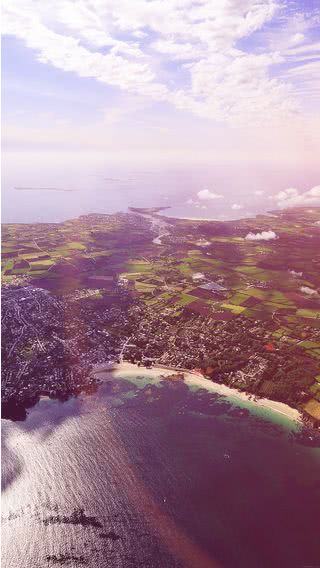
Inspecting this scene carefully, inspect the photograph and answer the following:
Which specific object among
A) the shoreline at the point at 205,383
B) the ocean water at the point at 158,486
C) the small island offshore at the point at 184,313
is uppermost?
the small island offshore at the point at 184,313

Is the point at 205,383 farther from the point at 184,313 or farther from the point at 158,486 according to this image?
the point at 158,486

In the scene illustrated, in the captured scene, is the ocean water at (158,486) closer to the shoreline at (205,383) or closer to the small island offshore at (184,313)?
the shoreline at (205,383)

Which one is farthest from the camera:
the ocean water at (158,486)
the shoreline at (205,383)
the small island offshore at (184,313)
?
the small island offshore at (184,313)

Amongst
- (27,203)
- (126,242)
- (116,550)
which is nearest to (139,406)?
(116,550)

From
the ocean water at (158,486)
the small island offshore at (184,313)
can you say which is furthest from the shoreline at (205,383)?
the ocean water at (158,486)

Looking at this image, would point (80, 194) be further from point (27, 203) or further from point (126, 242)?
point (126, 242)

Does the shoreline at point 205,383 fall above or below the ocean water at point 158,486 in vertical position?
above

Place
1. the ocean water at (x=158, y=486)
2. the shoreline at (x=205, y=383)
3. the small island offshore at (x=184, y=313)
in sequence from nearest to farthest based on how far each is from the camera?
the ocean water at (x=158, y=486)
the shoreline at (x=205, y=383)
the small island offshore at (x=184, y=313)

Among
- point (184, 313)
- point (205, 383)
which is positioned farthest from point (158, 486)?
point (184, 313)
